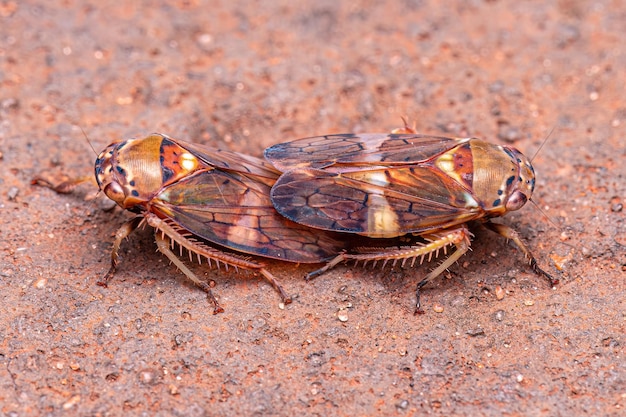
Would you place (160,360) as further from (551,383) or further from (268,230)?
(551,383)

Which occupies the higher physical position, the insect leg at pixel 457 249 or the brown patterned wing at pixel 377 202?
the brown patterned wing at pixel 377 202

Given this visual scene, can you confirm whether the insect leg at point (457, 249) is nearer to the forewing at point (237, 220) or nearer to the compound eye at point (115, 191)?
the forewing at point (237, 220)

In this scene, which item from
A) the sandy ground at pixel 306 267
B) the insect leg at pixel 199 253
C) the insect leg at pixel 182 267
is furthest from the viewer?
the insect leg at pixel 199 253

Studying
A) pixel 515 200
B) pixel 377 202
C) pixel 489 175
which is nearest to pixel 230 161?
pixel 377 202

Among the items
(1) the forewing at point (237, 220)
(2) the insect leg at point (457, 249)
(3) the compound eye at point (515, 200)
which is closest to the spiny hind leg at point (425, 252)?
(2) the insect leg at point (457, 249)

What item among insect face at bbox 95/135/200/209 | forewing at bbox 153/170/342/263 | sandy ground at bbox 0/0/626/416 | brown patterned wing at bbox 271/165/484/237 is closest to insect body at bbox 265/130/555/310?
brown patterned wing at bbox 271/165/484/237

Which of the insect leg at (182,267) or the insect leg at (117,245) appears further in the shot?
the insect leg at (117,245)

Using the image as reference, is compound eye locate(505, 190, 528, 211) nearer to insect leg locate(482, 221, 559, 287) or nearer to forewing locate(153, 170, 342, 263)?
insect leg locate(482, 221, 559, 287)

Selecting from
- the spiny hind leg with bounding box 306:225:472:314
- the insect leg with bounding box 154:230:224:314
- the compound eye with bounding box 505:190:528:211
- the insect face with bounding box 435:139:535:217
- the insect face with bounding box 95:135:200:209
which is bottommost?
the insect leg with bounding box 154:230:224:314
